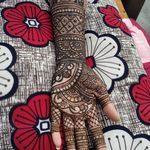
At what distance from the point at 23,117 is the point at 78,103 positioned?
0.13 metres

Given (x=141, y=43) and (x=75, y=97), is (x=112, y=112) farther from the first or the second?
(x=141, y=43)

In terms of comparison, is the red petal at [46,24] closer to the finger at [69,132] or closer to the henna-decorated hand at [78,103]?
the henna-decorated hand at [78,103]

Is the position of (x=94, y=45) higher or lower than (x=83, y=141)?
higher

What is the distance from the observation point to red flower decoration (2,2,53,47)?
86cm

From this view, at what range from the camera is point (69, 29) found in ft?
2.83

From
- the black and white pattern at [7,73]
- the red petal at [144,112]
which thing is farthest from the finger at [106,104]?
the black and white pattern at [7,73]

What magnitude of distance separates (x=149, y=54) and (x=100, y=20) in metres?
0.30

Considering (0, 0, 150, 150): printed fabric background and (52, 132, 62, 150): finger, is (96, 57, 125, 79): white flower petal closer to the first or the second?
(0, 0, 150, 150): printed fabric background

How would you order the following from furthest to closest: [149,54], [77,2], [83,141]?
1. [149,54]
2. [77,2]
3. [83,141]

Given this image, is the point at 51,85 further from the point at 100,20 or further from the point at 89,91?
the point at 100,20

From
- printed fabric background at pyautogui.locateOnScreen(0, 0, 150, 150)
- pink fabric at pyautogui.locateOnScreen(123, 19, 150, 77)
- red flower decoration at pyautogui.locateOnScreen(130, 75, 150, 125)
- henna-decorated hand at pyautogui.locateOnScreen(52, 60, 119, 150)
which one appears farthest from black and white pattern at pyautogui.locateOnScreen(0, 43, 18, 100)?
pink fabric at pyautogui.locateOnScreen(123, 19, 150, 77)

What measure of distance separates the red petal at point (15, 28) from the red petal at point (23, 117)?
22 centimetres

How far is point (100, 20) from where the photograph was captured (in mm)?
985

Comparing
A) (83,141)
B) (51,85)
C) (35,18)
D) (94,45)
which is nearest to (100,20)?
(94,45)
